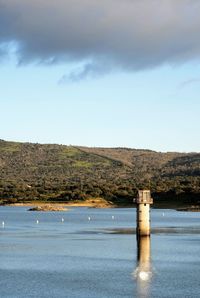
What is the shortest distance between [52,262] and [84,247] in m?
16.2

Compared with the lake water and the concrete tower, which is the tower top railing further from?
the lake water

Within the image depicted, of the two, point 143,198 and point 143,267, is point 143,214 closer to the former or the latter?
point 143,198

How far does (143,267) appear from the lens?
69312mm

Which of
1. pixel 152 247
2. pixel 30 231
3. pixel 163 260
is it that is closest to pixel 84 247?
pixel 152 247

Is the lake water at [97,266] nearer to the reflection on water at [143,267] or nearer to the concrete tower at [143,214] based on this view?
the reflection on water at [143,267]

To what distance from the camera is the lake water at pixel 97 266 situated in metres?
54.9

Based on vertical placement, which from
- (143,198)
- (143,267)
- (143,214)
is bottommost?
(143,267)

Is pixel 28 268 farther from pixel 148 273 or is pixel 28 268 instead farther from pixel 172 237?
pixel 172 237

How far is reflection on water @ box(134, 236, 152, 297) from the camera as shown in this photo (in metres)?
55.6

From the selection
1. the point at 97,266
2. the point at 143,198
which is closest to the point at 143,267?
the point at 97,266

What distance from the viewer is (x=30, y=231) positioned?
119 metres

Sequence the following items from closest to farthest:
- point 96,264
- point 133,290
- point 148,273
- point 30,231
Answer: point 133,290 → point 148,273 → point 96,264 → point 30,231

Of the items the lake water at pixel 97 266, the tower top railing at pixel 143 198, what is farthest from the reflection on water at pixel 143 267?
the tower top railing at pixel 143 198

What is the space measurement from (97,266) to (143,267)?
4.39 meters
